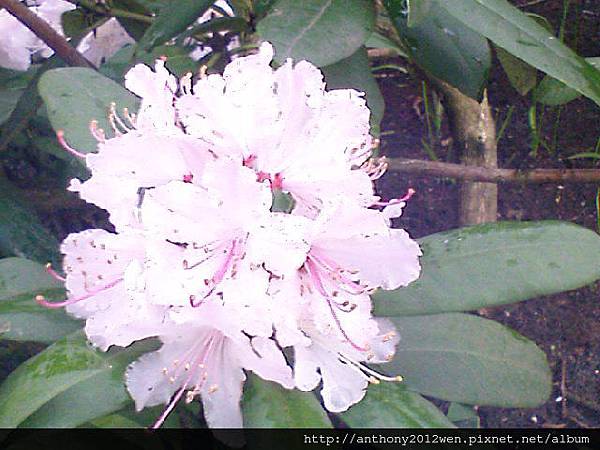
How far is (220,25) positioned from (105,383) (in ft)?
1.87

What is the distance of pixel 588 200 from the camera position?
5.11 ft

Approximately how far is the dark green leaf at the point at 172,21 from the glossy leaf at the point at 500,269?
465 mm

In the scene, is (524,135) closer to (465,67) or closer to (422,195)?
(422,195)

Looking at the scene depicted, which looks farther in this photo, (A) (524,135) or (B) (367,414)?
(A) (524,135)

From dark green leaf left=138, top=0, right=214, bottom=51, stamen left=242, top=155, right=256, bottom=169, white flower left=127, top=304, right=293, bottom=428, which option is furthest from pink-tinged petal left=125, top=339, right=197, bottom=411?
dark green leaf left=138, top=0, right=214, bottom=51

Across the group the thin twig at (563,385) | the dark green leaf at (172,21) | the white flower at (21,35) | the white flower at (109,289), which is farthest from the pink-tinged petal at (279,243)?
the thin twig at (563,385)

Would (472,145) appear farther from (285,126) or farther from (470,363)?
(285,126)

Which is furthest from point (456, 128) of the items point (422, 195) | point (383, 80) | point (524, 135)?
point (383, 80)

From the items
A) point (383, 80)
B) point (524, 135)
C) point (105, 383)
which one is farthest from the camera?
point (383, 80)

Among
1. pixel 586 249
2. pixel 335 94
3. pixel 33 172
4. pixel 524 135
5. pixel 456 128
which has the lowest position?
pixel 33 172

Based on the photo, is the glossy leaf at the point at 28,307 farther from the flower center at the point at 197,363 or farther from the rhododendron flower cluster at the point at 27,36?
the rhododendron flower cluster at the point at 27,36

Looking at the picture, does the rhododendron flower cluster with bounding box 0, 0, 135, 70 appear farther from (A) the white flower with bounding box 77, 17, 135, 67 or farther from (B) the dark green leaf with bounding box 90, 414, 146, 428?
(B) the dark green leaf with bounding box 90, 414, 146, 428

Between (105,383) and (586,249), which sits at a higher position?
(586,249)

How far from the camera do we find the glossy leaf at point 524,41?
76cm
